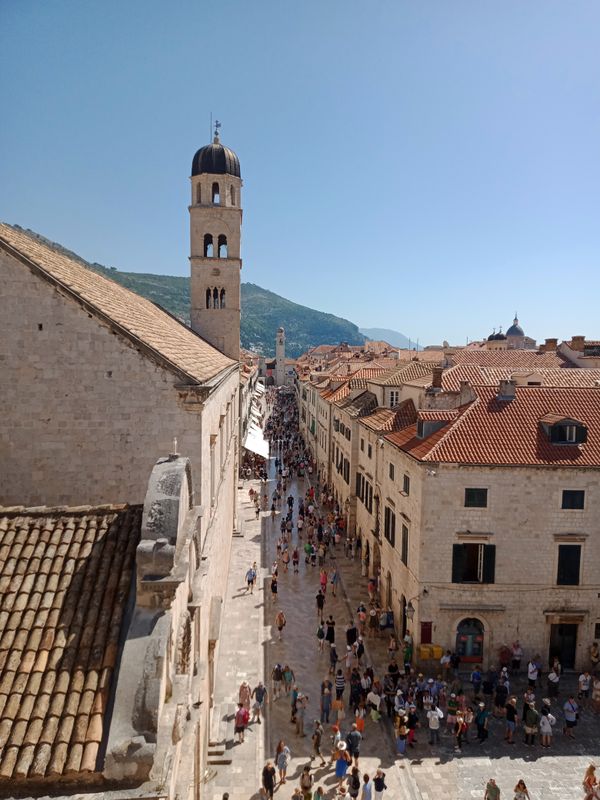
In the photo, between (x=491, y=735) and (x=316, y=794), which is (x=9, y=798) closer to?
(x=316, y=794)

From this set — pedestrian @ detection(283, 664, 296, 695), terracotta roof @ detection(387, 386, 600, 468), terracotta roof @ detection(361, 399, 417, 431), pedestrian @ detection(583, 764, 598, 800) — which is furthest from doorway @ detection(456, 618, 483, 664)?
terracotta roof @ detection(361, 399, 417, 431)

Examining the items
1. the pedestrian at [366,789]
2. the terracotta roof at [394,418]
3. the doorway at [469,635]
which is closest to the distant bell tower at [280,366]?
the terracotta roof at [394,418]

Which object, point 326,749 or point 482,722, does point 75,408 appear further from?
point 482,722

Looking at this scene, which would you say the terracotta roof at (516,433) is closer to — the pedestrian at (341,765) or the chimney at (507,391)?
the chimney at (507,391)

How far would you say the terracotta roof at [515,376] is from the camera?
88.7ft

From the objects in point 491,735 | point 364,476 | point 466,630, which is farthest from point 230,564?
point 491,735

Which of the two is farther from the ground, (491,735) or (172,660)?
(172,660)

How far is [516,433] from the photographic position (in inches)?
802

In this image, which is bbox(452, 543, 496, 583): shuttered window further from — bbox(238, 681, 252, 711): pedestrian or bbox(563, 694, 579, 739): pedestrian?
bbox(238, 681, 252, 711): pedestrian

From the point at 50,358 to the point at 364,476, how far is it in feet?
66.4

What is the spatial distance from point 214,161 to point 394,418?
20147 millimetres

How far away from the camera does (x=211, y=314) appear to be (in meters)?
36.8

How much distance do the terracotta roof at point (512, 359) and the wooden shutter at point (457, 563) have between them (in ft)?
69.6

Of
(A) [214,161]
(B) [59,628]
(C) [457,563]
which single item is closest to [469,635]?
(C) [457,563]
